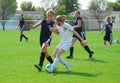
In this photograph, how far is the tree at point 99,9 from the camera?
9956 centimetres

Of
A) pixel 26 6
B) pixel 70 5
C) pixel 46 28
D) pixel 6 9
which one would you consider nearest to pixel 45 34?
pixel 46 28

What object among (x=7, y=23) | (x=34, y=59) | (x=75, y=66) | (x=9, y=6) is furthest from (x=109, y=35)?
(x=9, y=6)

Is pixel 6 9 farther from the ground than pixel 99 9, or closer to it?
farther from the ground

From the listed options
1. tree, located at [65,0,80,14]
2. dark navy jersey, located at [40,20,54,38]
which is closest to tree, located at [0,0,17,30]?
tree, located at [65,0,80,14]

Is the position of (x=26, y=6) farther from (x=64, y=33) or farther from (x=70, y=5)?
(x=64, y=33)

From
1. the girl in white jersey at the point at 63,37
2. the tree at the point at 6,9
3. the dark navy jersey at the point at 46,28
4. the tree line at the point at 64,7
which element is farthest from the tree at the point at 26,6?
the girl in white jersey at the point at 63,37

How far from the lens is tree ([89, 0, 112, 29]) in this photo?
327 ft

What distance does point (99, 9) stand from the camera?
328 feet

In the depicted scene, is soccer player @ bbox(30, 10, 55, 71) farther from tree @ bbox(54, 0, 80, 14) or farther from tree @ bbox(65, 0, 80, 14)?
tree @ bbox(65, 0, 80, 14)

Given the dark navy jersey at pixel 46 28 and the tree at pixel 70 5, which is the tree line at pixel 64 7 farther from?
the dark navy jersey at pixel 46 28

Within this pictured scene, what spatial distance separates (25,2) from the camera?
445 ft

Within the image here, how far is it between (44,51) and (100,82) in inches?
108

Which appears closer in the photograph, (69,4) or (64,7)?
(64,7)

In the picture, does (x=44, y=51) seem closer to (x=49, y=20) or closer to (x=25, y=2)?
(x=49, y=20)
